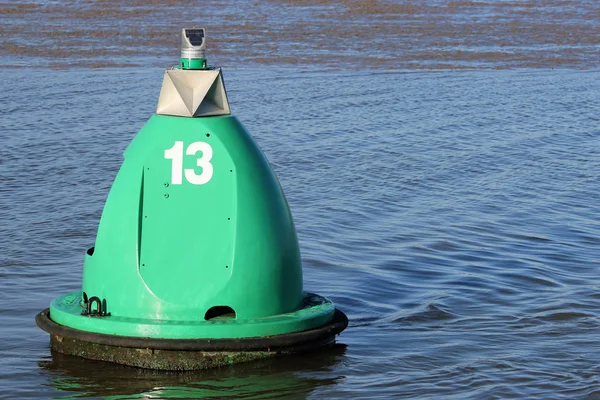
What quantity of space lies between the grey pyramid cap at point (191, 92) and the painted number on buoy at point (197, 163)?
0.58ft

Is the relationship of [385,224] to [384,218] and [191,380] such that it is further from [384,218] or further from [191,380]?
[191,380]

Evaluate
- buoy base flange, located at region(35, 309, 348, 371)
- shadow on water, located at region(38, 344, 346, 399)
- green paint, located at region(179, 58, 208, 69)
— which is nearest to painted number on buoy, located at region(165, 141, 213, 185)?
green paint, located at region(179, 58, 208, 69)

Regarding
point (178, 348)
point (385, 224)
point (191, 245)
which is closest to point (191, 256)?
point (191, 245)

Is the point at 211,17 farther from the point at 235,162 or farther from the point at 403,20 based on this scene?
the point at 235,162

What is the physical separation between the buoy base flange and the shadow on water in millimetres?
38

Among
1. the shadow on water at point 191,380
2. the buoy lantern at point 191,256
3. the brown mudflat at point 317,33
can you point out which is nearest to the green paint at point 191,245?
the buoy lantern at point 191,256

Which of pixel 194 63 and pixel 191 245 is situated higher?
pixel 194 63

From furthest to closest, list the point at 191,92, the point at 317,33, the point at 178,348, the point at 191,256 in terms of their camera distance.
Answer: the point at 317,33 < the point at 191,92 < the point at 191,256 < the point at 178,348

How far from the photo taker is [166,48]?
19.7m

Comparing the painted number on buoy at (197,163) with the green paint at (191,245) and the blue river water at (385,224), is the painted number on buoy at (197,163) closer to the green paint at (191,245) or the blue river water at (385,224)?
the green paint at (191,245)

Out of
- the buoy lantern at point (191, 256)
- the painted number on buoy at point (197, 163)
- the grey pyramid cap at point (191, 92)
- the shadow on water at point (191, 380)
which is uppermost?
the grey pyramid cap at point (191, 92)

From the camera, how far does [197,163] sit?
5.46 metres

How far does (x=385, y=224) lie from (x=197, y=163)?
338 centimetres

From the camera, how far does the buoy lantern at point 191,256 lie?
5355mm
